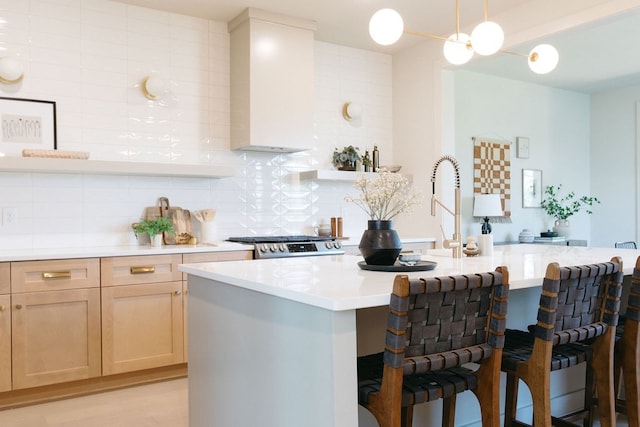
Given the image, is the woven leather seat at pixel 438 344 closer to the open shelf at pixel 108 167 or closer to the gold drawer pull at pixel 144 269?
the gold drawer pull at pixel 144 269

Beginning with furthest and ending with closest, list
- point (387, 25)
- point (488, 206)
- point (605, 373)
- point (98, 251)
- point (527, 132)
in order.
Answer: point (527, 132) < point (488, 206) < point (98, 251) < point (387, 25) < point (605, 373)

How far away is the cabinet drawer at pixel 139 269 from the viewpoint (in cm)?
346

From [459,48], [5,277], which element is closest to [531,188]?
[459,48]

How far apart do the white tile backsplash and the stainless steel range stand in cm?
47

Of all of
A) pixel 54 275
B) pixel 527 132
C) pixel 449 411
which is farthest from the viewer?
pixel 527 132

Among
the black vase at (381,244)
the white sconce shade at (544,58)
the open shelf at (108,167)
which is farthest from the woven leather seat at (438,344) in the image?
the open shelf at (108,167)

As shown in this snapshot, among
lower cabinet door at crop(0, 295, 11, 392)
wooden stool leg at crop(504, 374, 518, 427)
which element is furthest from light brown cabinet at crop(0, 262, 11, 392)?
wooden stool leg at crop(504, 374, 518, 427)

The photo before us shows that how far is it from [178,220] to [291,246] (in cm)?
91

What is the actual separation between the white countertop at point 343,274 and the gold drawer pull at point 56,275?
4.29ft

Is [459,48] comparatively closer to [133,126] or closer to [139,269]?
[139,269]

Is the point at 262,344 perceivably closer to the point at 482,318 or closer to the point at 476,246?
the point at 482,318

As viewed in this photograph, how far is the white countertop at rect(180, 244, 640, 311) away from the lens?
5.15ft

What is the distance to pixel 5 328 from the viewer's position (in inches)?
124

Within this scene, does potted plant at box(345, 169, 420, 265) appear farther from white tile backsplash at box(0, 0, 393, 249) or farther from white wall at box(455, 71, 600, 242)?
white wall at box(455, 71, 600, 242)
